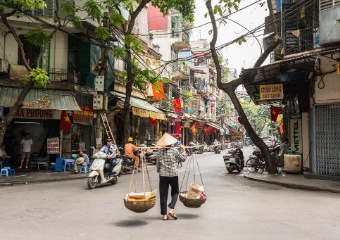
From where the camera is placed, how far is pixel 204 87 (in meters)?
57.9

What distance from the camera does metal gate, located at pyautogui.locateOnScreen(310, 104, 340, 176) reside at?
13.9 m

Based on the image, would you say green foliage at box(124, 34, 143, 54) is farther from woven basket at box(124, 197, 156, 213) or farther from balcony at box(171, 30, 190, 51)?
balcony at box(171, 30, 190, 51)

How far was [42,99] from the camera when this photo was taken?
17391 mm

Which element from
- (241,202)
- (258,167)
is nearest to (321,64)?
(258,167)

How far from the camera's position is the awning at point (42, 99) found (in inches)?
660

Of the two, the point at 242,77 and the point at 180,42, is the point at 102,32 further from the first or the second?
the point at 180,42

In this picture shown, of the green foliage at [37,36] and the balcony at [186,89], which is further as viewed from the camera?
the balcony at [186,89]

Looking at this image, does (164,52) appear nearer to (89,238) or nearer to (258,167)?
(258,167)

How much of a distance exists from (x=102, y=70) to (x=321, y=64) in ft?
32.2

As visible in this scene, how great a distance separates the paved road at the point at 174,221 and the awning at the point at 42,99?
7233 millimetres

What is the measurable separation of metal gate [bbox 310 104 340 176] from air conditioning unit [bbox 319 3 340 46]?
2.91 meters

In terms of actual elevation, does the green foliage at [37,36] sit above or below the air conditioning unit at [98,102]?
above

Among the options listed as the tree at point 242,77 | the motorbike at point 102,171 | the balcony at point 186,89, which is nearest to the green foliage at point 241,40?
the tree at point 242,77

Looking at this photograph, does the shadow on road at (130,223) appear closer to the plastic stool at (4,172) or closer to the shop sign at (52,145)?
the plastic stool at (4,172)
